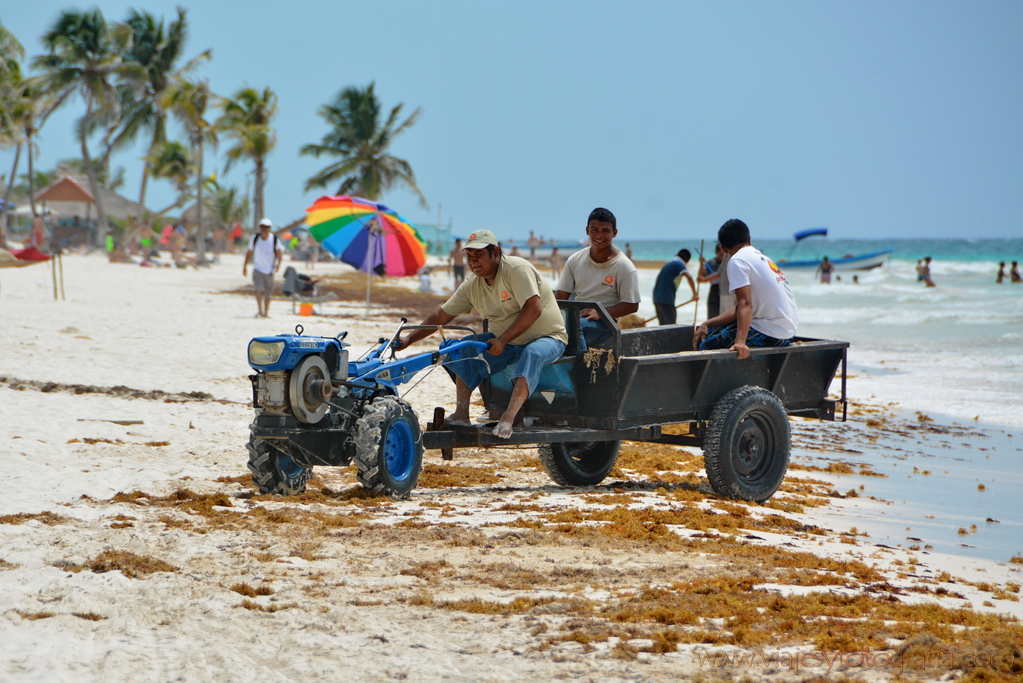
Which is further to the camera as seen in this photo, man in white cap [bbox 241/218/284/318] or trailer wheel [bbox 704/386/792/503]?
man in white cap [bbox 241/218/284/318]

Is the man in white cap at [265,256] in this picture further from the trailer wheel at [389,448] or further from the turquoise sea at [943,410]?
the trailer wheel at [389,448]

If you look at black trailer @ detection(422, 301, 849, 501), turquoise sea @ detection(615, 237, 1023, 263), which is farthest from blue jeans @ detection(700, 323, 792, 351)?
turquoise sea @ detection(615, 237, 1023, 263)

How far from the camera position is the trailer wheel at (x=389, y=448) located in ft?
18.2

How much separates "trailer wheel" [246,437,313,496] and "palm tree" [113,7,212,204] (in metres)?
43.2

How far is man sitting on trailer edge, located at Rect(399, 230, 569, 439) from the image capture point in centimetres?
600

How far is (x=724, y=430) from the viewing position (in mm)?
6344

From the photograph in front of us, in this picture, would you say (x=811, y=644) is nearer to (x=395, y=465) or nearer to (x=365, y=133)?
(x=395, y=465)

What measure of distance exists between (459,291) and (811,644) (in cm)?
337

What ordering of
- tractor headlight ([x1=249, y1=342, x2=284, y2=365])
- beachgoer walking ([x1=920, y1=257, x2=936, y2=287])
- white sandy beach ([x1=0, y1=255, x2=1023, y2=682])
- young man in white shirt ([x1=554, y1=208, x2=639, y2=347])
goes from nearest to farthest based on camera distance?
white sandy beach ([x1=0, y1=255, x2=1023, y2=682]) → tractor headlight ([x1=249, y1=342, x2=284, y2=365]) → young man in white shirt ([x1=554, y1=208, x2=639, y2=347]) → beachgoer walking ([x1=920, y1=257, x2=936, y2=287])

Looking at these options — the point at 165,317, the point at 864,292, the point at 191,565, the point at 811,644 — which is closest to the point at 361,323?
the point at 165,317

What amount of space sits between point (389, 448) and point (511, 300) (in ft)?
3.95

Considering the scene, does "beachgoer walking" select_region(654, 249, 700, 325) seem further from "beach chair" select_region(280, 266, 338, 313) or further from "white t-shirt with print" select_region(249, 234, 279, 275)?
"beach chair" select_region(280, 266, 338, 313)

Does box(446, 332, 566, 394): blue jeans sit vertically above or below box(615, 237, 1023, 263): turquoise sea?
below

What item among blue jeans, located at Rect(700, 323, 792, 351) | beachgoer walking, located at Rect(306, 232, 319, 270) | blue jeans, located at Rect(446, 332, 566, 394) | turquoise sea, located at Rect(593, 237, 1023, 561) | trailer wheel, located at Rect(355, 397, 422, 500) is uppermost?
beachgoer walking, located at Rect(306, 232, 319, 270)
